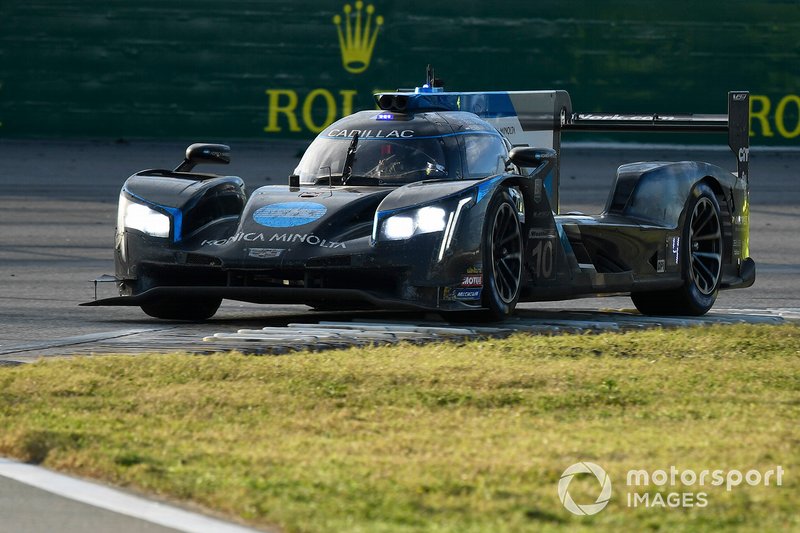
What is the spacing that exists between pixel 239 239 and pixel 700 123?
410 centimetres

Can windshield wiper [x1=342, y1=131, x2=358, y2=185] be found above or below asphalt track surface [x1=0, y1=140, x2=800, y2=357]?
above

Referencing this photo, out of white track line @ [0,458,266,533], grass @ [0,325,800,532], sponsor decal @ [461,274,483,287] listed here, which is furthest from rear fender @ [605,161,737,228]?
white track line @ [0,458,266,533]

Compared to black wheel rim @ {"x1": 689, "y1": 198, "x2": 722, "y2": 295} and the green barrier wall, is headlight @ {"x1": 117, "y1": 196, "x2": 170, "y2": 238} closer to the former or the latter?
black wheel rim @ {"x1": 689, "y1": 198, "x2": 722, "y2": 295}

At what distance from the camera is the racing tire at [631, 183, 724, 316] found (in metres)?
11.2

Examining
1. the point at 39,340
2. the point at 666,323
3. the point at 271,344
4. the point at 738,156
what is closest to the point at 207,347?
the point at 271,344

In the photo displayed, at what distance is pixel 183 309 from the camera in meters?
10.2

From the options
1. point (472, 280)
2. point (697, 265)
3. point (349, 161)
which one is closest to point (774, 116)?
point (697, 265)

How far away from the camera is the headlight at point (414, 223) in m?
9.17

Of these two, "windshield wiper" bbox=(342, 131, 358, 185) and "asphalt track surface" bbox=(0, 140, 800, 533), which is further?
"windshield wiper" bbox=(342, 131, 358, 185)

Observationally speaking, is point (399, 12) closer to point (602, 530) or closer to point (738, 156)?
point (738, 156)

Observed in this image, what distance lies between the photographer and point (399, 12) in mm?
24188

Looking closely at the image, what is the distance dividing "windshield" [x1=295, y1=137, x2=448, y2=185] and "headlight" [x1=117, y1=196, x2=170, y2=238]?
1113 mm

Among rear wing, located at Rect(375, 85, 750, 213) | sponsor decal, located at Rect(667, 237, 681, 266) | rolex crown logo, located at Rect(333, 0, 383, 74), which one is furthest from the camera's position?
rolex crown logo, located at Rect(333, 0, 383, 74)

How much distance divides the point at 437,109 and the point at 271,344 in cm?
314
